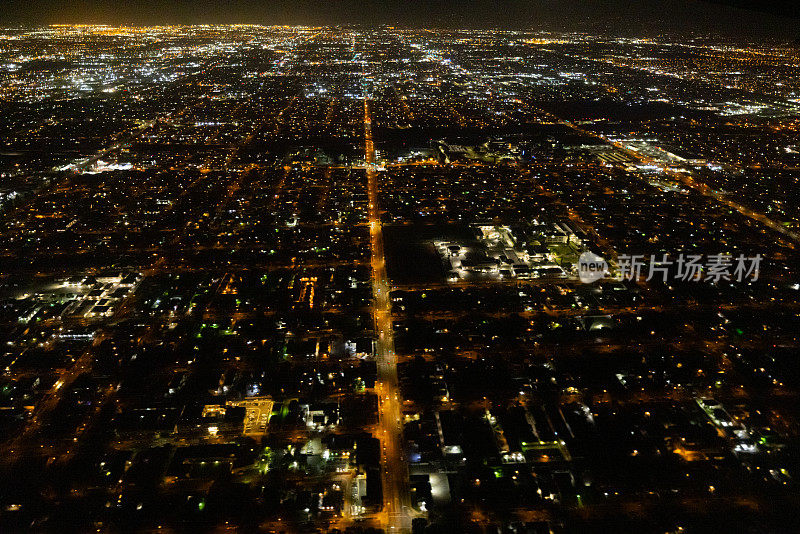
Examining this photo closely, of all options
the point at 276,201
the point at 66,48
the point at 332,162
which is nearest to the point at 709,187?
the point at 332,162

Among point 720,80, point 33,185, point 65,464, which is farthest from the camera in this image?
point 720,80

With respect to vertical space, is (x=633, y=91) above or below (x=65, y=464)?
above

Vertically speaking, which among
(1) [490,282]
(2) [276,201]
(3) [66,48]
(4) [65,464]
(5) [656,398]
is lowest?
(4) [65,464]

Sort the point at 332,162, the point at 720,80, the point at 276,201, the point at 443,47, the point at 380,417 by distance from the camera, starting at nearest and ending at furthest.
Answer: the point at 380,417 < the point at 276,201 < the point at 332,162 < the point at 720,80 < the point at 443,47

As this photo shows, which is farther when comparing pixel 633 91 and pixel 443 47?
pixel 443 47

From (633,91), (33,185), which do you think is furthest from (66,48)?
(633,91)

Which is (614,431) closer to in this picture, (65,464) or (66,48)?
(65,464)
